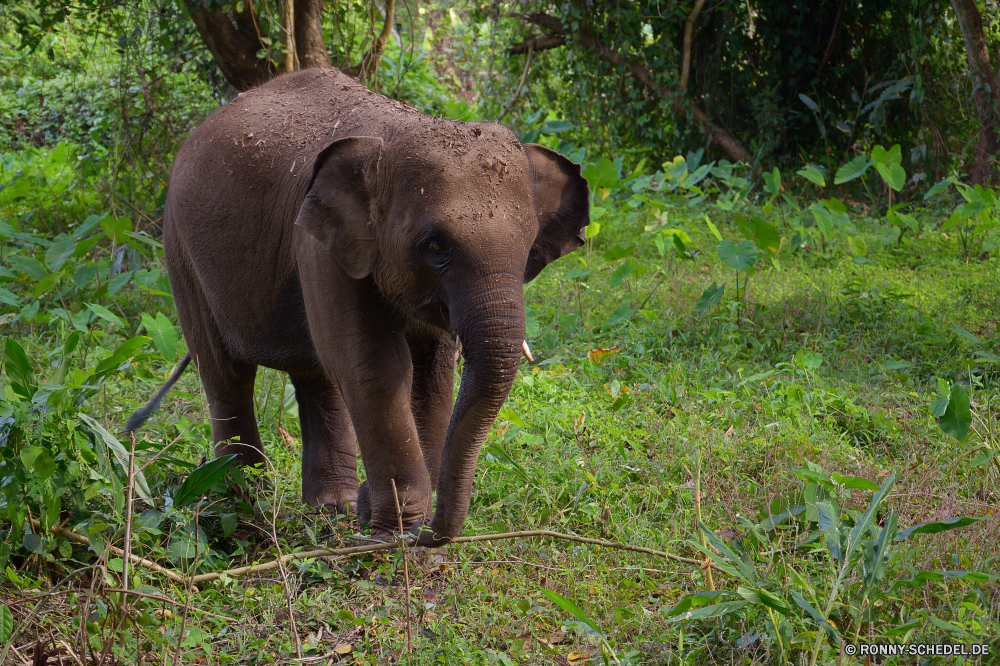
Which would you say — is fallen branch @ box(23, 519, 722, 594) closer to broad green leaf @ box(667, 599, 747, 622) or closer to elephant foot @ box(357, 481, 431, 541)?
elephant foot @ box(357, 481, 431, 541)

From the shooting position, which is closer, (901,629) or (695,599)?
(901,629)

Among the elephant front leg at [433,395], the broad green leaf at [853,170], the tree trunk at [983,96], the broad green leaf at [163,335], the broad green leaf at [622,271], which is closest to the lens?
the elephant front leg at [433,395]

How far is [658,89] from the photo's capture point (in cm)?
962

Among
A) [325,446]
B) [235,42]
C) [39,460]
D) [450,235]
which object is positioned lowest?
[325,446]

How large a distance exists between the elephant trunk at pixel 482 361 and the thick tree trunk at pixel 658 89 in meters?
6.95

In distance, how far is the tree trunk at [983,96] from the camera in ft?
25.0

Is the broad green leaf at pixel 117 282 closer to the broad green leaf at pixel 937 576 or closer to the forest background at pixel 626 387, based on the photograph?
the forest background at pixel 626 387

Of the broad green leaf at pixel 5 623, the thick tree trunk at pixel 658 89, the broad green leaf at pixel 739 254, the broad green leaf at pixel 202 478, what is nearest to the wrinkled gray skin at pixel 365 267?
the broad green leaf at pixel 202 478

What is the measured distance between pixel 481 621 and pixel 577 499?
36.2 inches

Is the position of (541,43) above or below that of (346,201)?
below

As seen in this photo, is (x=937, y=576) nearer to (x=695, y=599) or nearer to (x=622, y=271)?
(x=695, y=599)

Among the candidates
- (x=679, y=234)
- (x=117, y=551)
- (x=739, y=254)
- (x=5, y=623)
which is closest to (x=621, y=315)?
(x=739, y=254)

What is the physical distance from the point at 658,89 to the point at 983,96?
304 cm

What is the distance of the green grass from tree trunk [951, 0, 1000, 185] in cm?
154
